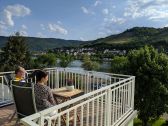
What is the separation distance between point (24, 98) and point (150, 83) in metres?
11.6

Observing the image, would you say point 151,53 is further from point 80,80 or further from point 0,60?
point 0,60

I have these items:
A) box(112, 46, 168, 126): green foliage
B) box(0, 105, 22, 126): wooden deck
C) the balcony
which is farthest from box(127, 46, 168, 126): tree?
box(0, 105, 22, 126): wooden deck

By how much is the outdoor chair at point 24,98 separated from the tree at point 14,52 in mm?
22954

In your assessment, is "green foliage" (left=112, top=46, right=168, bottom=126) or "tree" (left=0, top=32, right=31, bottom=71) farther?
"tree" (left=0, top=32, right=31, bottom=71)

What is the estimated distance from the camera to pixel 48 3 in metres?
26.7

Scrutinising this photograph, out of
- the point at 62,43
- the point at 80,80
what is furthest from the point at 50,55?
the point at 62,43

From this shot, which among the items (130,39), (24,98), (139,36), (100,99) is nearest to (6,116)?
(24,98)

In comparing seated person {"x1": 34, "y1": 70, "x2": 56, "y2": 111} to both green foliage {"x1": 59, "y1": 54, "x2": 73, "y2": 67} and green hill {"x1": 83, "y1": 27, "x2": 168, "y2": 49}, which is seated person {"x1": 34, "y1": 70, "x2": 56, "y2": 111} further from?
green hill {"x1": 83, "y1": 27, "x2": 168, "y2": 49}

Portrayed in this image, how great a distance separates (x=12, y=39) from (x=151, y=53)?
55.0 feet

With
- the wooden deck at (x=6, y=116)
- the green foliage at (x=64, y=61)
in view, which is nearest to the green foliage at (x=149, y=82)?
the wooden deck at (x=6, y=116)

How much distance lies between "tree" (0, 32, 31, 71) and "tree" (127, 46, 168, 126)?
1519cm

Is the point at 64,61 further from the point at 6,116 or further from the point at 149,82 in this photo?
the point at 6,116

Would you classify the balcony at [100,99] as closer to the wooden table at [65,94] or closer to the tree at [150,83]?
the wooden table at [65,94]

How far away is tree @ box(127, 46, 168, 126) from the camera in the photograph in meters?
14.7
